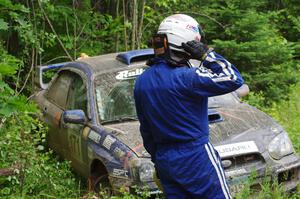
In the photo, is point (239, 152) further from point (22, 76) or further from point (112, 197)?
point (22, 76)

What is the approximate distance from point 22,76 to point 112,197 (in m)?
6.74

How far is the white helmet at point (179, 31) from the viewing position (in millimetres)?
3899

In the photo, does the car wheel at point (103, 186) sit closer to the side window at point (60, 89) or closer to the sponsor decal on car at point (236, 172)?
the sponsor decal on car at point (236, 172)

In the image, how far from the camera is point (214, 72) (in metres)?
3.81

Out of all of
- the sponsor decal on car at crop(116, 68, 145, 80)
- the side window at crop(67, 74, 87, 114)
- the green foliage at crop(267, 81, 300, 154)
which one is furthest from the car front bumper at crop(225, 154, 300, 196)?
the side window at crop(67, 74, 87, 114)

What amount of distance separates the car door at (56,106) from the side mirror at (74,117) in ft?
3.32

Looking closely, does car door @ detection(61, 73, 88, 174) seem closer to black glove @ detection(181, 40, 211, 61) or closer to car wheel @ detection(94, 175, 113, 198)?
car wheel @ detection(94, 175, 113, 198)

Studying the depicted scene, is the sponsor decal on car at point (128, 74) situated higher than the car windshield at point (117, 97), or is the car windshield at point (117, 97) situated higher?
the sponsor decal on car at point (128, 74)

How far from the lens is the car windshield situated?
250 inches

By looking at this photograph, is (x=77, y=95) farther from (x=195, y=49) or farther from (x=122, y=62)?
(x=195, y=49)

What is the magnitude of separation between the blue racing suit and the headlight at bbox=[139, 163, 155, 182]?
4.58 ft

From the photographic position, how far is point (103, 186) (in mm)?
5926

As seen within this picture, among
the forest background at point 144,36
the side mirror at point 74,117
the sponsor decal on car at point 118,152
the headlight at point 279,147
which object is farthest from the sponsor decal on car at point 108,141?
the forest background at point 144,36

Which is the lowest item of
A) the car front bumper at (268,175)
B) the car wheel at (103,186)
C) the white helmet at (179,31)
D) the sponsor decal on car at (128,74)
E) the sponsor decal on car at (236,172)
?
the car wheel at (103,186)
